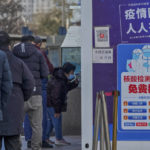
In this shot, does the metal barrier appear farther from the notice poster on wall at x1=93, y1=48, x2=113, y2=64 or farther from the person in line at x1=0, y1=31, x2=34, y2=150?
the person in line at x1=0, y1=31, x2=34, y2=150

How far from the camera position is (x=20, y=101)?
22.7 ft

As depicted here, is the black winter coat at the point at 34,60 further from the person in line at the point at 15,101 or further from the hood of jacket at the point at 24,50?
the person in line at the point at 15,101

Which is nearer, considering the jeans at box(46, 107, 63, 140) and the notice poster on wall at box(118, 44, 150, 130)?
the notice poster on wall at box(118, 44, 150, 130)

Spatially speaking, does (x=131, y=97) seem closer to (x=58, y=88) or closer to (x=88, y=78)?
(x=88, y=78)

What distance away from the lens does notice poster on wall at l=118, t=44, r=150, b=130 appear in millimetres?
7043

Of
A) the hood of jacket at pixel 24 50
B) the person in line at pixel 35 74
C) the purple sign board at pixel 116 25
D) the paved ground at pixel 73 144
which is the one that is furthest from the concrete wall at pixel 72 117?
the purple sign board at pixel 116 25

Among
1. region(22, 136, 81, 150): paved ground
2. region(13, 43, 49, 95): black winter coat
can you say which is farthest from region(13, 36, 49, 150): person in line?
region(22, 136, 81, 150): paved ground

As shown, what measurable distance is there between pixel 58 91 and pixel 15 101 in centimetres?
291

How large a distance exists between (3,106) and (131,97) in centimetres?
159

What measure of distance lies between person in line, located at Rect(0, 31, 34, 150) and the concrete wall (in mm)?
4406

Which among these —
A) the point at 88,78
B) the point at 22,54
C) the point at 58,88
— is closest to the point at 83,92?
the point at 88,78

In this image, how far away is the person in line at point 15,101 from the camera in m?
6.77

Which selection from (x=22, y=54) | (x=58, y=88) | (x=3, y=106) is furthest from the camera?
(x=58, y=88)

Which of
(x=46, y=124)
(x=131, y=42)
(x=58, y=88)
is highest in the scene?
(x=131, y=42)
